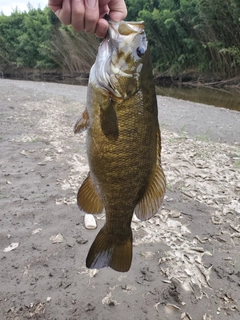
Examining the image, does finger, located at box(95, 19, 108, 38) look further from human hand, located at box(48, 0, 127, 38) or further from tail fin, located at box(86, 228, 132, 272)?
tail fin, located at box(86, 228, 132, 272)


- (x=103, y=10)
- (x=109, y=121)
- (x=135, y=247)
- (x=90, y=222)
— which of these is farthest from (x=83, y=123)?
(x=90, y=222)

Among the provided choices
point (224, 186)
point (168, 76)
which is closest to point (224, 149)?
point (224, 186)

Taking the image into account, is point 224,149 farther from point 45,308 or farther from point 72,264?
point 45,308

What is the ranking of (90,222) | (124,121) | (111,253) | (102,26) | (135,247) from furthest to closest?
(90,222) → (135,247) → (111,253) → (102,26) → (124,121)

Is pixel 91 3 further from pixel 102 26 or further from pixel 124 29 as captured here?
pixel 124 29

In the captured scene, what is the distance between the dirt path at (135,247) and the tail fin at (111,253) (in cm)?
84

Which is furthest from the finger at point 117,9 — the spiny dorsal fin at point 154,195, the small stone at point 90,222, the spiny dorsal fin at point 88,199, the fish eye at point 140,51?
the small stone at point 90,222

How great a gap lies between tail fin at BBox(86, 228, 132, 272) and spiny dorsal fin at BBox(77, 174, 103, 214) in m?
0.17

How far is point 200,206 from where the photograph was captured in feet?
13.8

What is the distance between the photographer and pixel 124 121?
158 centimetres

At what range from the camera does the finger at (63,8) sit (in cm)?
164

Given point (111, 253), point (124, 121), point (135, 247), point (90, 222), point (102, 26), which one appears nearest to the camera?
point (124, 121)

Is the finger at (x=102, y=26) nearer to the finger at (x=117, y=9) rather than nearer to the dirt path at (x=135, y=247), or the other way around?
the finger at (x=117, y=9)

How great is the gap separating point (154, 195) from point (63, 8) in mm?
1109
